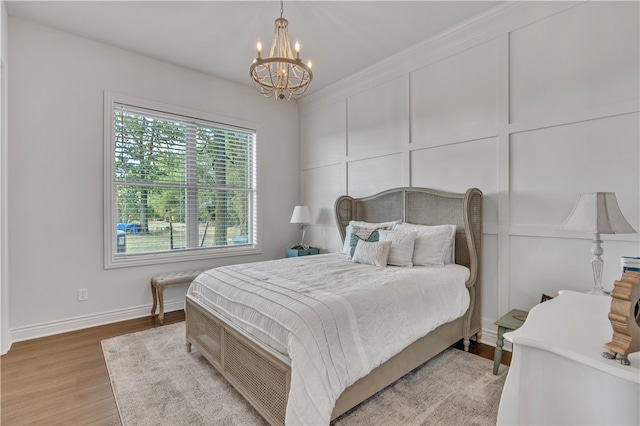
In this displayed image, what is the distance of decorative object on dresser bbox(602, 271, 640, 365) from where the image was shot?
0.83 m

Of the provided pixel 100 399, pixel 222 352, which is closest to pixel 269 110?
pixel 222 352

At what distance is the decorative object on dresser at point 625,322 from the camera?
2.73 ft

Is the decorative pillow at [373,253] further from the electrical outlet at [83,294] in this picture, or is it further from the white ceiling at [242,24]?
the electrical outlet at [83,294]

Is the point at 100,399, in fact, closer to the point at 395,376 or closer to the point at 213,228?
the point at 395,376

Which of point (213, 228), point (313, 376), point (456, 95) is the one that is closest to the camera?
point (313, 376)

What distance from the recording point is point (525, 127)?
2.60 m

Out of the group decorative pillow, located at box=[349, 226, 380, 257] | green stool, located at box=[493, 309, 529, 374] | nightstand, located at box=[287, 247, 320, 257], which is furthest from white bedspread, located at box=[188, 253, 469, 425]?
nightstand, located at box=[287, 247, 320, 257]

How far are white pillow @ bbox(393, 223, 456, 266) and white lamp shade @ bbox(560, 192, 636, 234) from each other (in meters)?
1.03

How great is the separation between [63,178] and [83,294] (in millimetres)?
1246

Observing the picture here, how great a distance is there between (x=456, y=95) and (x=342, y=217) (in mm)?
1901

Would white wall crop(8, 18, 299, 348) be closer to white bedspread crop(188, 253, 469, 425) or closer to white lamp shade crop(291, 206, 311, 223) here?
white bedspread crop(188, 253, 469, 425)

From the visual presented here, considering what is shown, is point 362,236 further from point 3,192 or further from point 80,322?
point 3,192

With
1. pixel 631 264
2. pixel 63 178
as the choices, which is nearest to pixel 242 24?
pixel 63 178

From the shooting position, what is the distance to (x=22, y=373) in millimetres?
2305
